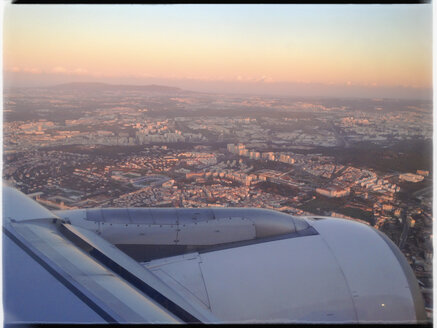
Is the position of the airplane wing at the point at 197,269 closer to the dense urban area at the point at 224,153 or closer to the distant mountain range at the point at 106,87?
the dense urban area at the point at 224,153

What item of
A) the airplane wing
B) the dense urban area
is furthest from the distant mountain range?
the airplane wing

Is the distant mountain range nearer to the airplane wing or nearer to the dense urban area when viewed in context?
the dense urban area

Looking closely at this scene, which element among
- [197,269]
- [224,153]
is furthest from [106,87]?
[197,269]

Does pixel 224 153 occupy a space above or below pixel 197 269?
above

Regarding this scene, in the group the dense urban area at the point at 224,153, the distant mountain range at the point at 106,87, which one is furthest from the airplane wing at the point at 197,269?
the distant mountain range at the point at 106,87

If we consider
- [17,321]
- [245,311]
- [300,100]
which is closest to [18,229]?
[17,321]

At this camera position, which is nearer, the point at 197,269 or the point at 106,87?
the point at 197,269

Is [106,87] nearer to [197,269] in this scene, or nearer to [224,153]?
[224,153]
